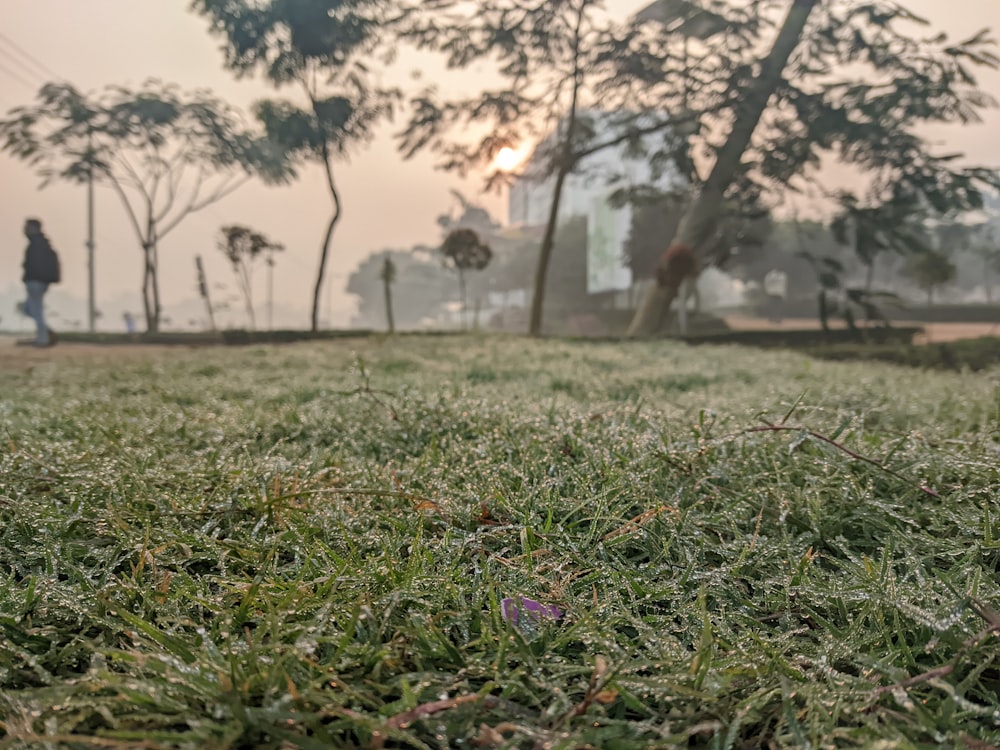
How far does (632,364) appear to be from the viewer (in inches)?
153

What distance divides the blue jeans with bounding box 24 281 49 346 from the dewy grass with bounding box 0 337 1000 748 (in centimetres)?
688

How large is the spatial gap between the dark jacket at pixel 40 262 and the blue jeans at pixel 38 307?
0.25 ft

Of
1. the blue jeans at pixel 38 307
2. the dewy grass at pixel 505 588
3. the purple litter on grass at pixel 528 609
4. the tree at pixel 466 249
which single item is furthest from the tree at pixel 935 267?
the blue jeans at pixel 38 307

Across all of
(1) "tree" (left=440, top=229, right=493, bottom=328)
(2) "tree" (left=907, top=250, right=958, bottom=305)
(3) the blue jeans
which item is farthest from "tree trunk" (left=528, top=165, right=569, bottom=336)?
(3) the blue jeans

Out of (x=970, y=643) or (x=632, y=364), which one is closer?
(x=970, y=643)

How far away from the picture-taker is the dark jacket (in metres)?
6.63

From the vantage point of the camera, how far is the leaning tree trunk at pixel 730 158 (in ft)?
29.2

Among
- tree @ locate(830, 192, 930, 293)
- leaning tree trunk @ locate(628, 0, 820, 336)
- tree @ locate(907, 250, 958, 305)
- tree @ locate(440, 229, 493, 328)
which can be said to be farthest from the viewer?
tree @ locate(440, 229, 493, 328)

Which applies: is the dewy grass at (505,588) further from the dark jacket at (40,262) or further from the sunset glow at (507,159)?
the sunset glow at (507,159)

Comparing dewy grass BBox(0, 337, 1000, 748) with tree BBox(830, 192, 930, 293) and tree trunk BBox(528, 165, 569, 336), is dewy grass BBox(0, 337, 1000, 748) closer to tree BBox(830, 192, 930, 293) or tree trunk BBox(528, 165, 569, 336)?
tree BBox(830, 192, 930, 293)

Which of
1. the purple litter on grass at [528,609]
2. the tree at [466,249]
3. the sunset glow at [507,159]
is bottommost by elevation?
the purple litter on grass at [528,609]

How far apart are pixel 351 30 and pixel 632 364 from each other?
37.8 feet

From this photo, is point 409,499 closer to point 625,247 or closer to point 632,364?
point 632,364

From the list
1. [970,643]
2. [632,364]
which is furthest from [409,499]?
[632,364]
